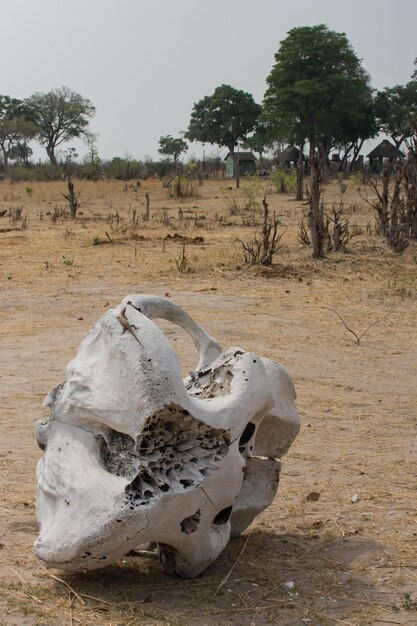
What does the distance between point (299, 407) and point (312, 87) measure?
36.1 m

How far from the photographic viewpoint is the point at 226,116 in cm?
5547

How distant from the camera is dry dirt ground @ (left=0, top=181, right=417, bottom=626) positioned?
352 centimetres

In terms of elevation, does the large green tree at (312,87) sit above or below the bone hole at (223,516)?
above

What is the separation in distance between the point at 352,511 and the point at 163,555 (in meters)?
1.26

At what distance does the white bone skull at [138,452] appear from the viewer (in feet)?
10.9

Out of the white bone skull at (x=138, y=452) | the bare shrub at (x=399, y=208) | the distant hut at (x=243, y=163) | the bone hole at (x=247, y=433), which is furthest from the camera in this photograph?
the distant hut at (x=243, y=163)

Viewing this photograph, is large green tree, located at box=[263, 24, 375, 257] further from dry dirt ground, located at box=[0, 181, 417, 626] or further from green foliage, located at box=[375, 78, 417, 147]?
dry dirt ground, located at box=[0, 181, 417, 626]

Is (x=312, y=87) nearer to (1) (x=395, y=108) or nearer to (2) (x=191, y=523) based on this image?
(1) (x=395, y=108)

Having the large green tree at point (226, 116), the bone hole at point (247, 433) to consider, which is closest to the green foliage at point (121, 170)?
the large green tree at point (226, 116)

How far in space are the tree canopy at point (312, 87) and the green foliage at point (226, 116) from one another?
11019 mm

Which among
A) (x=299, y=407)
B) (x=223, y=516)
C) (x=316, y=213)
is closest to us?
(x=223, y=516)

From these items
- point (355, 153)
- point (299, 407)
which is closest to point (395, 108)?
point (355, 153)

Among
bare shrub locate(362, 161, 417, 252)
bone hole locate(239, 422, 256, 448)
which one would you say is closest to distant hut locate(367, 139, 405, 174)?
bare shrub locate(362, 161, 417, 252)

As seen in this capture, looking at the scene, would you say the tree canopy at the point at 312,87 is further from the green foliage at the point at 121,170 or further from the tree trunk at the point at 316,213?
the tree trunk at the point at 316,213
